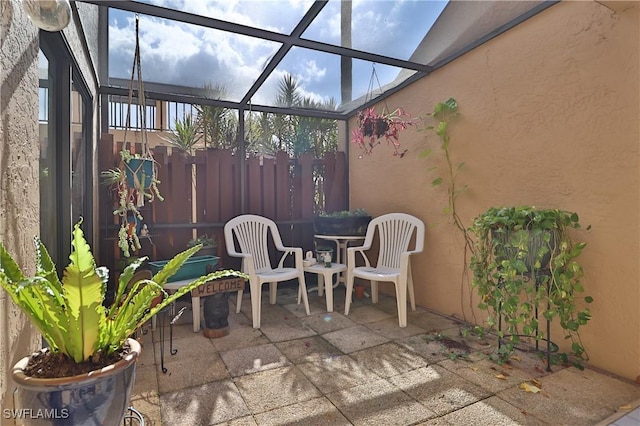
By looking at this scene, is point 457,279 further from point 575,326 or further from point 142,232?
point 142,232

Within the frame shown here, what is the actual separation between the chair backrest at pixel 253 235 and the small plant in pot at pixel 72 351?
2324mm

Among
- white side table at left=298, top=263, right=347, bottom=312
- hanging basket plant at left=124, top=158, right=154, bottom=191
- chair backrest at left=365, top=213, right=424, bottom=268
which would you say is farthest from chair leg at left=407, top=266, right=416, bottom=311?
→ hanging basket plant at left=124, top=158, right=154, bottom=191

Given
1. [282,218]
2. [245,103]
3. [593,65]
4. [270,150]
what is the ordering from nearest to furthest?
[593,65] → [245,103] → [282,218] → [270,150]

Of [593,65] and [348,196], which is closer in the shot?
[593,65]

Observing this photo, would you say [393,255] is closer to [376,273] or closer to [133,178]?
[376,273]

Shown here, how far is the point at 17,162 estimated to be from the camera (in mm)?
1219

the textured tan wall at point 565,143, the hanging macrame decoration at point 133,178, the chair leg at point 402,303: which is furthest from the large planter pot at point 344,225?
the hanging macrame decoration at point 133,178

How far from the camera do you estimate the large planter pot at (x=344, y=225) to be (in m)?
3.79

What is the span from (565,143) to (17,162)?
2928 mm

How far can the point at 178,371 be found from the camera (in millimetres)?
2170

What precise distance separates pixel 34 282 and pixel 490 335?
2889mm

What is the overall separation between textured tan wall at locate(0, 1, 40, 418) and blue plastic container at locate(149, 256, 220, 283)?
4.93 feet

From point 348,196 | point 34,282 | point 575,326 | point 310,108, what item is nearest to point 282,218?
point 348,196

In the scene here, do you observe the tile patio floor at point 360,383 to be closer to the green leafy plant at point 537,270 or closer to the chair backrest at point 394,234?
the green leafy plant at point 537,270
